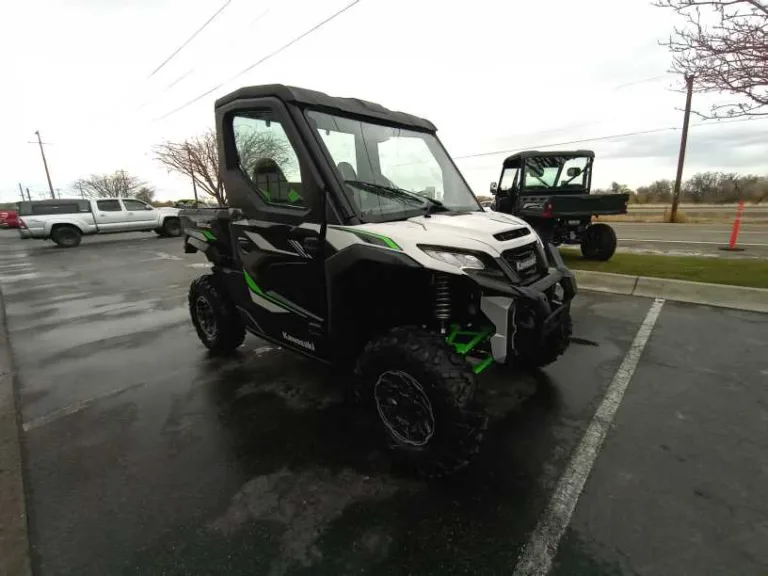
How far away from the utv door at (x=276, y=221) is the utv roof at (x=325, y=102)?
2.5 inches

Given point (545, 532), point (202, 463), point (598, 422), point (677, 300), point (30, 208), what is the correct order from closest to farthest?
point (545, 532) < point (202, 463) < point (598, 422) < point (677, 300) < point (30, 208)

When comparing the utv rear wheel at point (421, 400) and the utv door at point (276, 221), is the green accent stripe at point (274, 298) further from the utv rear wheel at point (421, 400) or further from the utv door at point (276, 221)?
the utv rear wheel at point (421, 400)

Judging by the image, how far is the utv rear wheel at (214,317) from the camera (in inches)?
157

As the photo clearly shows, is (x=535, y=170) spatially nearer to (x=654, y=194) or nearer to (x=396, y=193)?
(x=396, y=193)

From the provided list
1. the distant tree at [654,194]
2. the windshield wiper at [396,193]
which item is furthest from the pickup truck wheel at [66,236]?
the distant tree at [654,194]

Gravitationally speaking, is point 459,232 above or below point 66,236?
above

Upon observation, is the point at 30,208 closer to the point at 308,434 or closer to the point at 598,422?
the point at 308,434

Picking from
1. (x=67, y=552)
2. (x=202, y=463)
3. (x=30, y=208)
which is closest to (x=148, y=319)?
(x=202, y=463)

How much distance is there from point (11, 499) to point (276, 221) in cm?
221

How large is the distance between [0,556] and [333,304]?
2.01 meters

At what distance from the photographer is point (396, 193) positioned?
279 centimetres

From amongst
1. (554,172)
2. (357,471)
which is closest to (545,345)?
(357,471)

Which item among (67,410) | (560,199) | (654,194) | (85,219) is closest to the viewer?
(67,410)

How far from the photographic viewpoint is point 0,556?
1.82 metres
